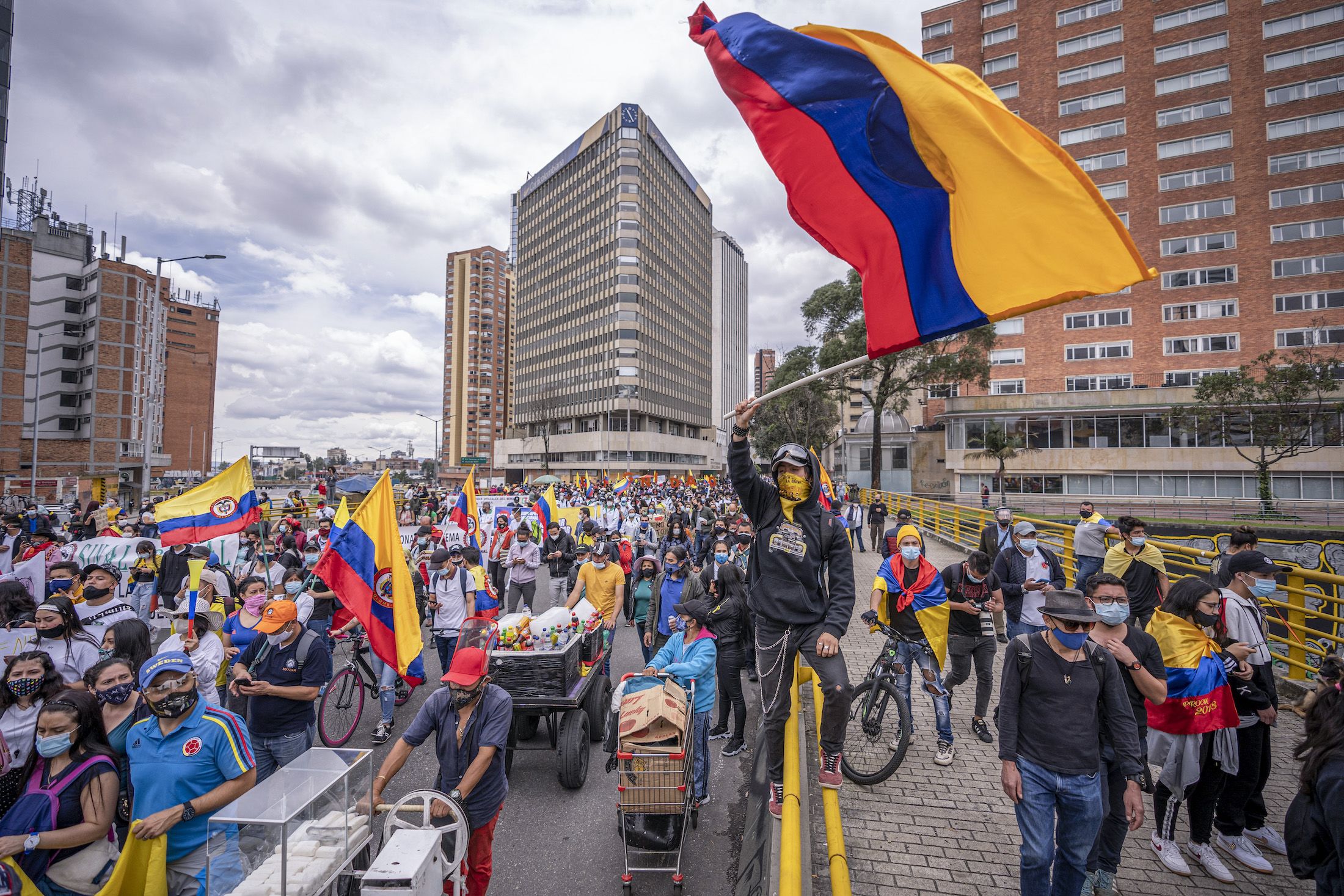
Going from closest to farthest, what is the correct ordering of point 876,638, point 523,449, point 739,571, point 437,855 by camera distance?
point 437,855 → point 739,571 → point 876,638 → point 523,449

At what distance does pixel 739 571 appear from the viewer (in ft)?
21.2

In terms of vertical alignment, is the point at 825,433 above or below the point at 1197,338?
below

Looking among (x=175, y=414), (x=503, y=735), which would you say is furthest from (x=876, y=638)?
(x=175, y=414)

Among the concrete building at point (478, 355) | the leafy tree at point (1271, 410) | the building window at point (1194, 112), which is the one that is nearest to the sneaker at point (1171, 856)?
the leafy tree at point (1271, 410)

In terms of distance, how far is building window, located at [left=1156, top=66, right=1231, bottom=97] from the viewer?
127 feet

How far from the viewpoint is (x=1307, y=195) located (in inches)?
1454

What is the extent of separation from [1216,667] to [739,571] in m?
3.92

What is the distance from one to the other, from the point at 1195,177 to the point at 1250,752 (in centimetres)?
5204

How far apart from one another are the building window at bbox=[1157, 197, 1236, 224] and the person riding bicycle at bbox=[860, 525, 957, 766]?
4985 centimetres

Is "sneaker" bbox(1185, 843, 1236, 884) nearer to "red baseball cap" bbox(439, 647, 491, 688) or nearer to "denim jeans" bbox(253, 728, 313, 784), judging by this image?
"red baseball cap" bbox(439, 647, 491, 688)

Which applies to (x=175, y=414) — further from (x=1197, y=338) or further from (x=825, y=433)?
(x=1197, y=338)

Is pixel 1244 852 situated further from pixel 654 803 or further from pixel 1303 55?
pixel 1303 55

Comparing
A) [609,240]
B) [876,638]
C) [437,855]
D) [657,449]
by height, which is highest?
[609,240]

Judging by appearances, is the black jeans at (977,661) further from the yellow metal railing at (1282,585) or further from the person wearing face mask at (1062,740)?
the person wearing face mask at (1062,740)
